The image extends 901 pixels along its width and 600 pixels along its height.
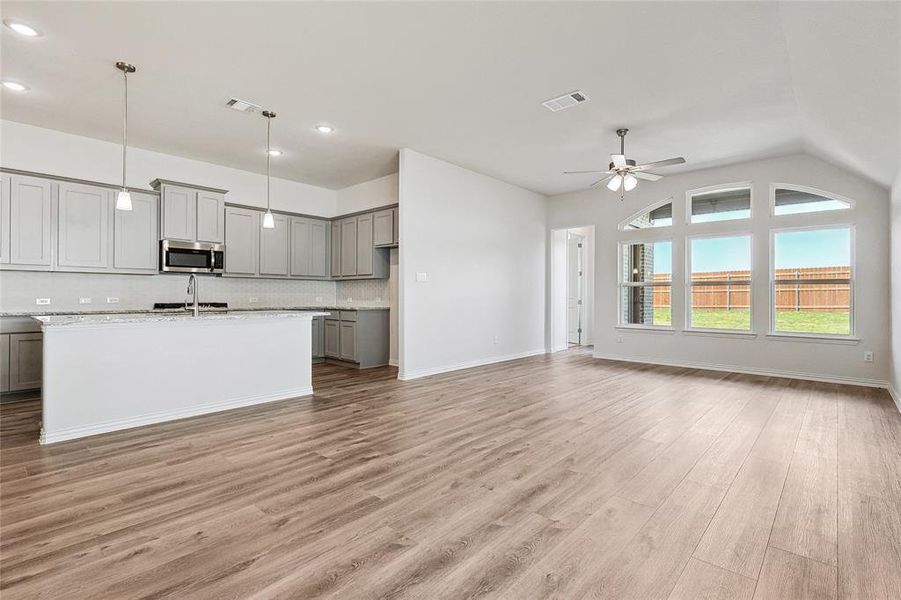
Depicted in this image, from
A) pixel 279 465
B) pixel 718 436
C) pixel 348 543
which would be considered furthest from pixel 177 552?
pixel 718 436

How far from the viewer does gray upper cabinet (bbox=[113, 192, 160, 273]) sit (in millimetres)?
5457

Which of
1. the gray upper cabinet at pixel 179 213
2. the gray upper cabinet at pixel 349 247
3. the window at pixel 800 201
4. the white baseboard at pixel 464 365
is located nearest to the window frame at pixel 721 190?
the window at pixel 800 201

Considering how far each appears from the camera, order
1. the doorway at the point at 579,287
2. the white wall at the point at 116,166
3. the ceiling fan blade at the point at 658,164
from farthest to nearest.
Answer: the doorway at the point at 579,287
the white wall at the point at 116,166
the ceiling fan blade at the point at 658,164

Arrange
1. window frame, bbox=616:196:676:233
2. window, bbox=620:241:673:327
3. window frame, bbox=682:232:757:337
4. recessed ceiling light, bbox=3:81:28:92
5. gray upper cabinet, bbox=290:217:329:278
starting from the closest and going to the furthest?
recessed ceiling light, bbox=3:81:28:92 → window frame, bbox=682:232:757:337 → window frame, bbox=616:196:676:233 → window, bbox=620:241:673:327 → gray upper cabinet, bbox=290:217:329:278

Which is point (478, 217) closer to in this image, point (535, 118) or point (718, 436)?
point (535, 118)

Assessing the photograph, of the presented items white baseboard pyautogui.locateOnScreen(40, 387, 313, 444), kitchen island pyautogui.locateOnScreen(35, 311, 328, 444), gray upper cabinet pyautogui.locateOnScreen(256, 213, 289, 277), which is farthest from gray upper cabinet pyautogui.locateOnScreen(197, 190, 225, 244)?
white baseboard pyautogui.locateOnScreen(40, 387, 313, 444)

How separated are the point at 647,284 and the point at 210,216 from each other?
708 centimetres

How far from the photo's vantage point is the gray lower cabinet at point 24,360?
182 inches

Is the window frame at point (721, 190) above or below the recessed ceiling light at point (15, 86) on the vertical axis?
below

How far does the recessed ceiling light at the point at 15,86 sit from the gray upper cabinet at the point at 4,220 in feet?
3.75

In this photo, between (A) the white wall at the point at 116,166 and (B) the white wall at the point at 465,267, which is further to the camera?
(B) the white wall at the point at 465,267

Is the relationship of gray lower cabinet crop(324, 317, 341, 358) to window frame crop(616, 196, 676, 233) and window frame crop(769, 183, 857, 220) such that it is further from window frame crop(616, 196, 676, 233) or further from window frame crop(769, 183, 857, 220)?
window frame crop(769, 183, 857, 220)

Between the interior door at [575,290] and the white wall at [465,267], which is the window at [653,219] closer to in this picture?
the white wall at [465,267]

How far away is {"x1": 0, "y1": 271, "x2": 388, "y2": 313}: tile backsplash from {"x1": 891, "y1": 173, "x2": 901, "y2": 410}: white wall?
652 cm
